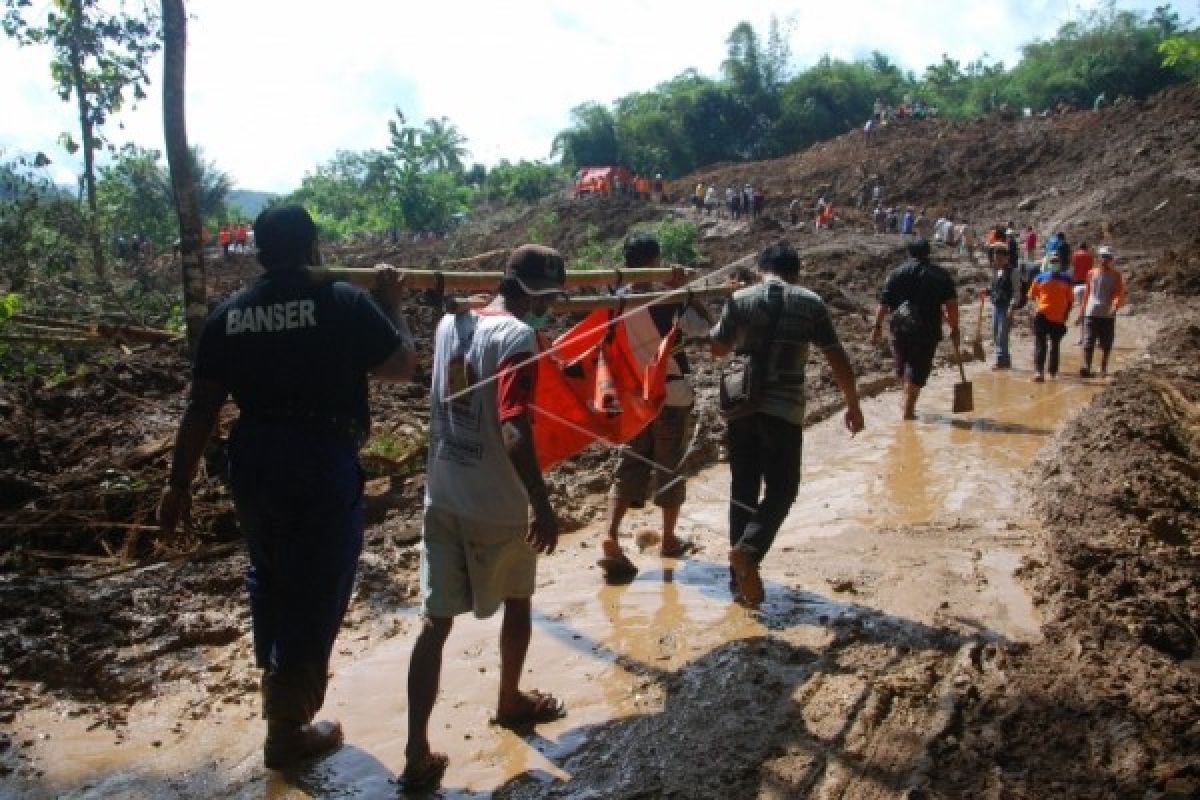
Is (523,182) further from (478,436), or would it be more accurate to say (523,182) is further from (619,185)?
(478,436)

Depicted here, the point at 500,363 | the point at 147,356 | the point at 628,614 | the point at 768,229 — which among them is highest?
the point at 768,229

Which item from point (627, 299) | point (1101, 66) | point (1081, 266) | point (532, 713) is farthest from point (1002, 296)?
point (1101, 66)

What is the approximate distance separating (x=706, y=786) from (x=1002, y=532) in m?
3.27

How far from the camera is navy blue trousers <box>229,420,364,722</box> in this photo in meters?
3.13

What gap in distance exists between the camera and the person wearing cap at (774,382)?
14.2 feet

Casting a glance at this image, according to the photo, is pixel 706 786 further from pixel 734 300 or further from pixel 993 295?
pixel 993 295

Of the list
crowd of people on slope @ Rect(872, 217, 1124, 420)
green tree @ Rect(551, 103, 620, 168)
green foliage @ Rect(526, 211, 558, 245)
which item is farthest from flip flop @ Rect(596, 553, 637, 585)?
green tree @ Rect(551, 103, 620, 168)

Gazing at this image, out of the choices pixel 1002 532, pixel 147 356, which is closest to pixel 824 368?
pixel 1002 532

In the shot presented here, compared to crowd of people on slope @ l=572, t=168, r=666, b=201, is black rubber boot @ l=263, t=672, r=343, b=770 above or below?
below

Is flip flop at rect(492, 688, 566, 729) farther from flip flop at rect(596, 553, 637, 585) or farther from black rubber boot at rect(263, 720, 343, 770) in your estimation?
flip flop at rect(596, 553, 637, 585)

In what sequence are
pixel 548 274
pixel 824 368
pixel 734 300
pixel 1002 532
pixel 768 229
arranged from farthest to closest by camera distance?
1. pixel 768 229
2. pixel 824 368
3. pixel 1002 532
4. pixel 734 300
5. pixel 548 274

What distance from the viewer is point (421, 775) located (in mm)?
3174

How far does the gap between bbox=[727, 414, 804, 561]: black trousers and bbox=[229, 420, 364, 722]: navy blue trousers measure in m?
1.93

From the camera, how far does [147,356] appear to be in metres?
10.1
